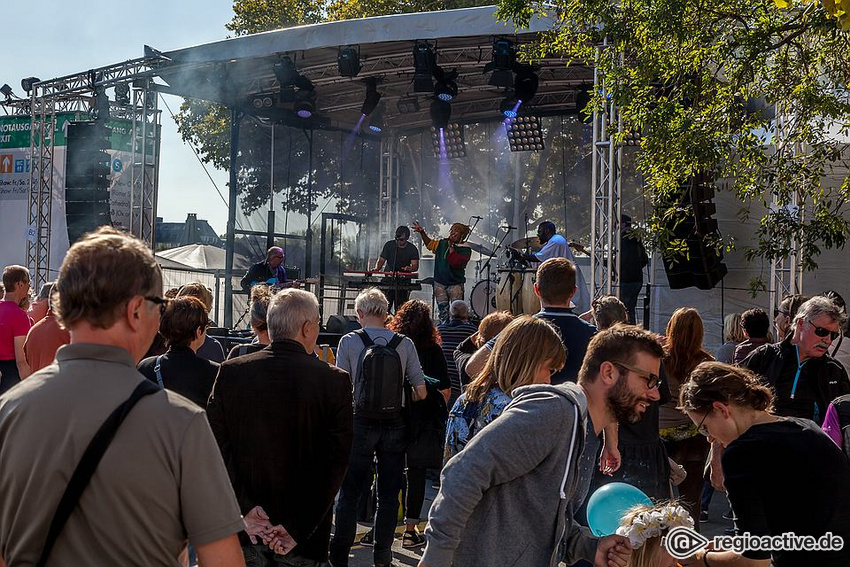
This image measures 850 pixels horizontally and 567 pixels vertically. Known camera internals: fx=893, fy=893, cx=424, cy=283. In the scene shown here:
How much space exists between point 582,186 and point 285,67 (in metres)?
5.94

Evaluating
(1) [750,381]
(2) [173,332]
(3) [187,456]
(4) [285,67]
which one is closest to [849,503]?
(1) [750,381]

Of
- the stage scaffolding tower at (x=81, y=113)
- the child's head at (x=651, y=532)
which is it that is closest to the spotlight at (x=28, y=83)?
the stage scaffolding tower at (x=81, y=113)

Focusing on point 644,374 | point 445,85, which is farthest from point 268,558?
point 445,85

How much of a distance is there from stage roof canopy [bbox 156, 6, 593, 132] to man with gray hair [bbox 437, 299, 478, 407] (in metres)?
5.04

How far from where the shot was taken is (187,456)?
184cm

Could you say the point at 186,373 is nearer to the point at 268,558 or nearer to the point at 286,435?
the point at 286,435

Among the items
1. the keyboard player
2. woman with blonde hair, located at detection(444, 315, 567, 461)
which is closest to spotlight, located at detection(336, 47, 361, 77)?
the keyboard player

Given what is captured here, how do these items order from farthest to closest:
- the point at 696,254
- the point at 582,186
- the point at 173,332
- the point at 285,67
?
the point at 582,186 → the point at 285,67 → the point at 696,254 → the point at 173,332

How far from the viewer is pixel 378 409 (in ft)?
18.5

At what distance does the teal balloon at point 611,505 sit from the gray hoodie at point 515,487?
24 cm

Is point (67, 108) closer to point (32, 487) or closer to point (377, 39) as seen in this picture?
point (377, 39)

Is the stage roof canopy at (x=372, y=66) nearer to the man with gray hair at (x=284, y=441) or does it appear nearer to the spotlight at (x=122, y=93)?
the spotlight at (x=122, y=93)

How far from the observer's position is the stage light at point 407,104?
54.5ft

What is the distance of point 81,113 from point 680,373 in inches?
565
